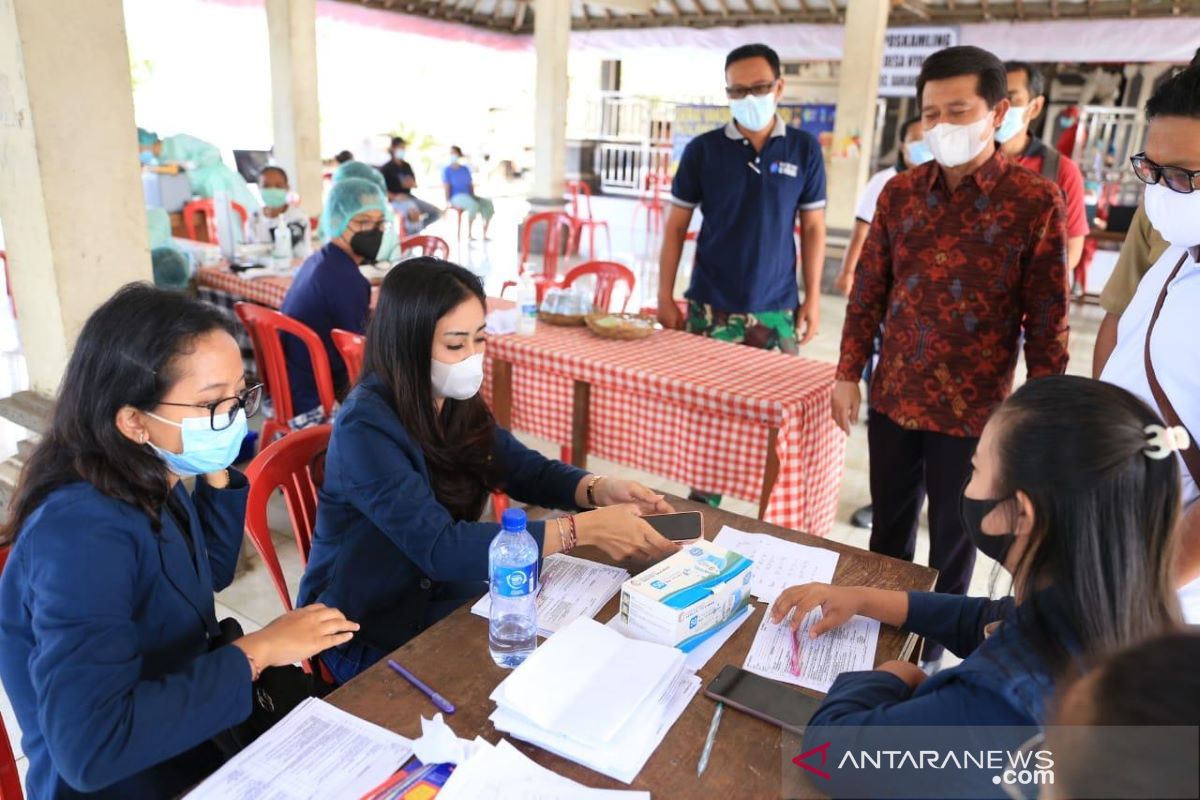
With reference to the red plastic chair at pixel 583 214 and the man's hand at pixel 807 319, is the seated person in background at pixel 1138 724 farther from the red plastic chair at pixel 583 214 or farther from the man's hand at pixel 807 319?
the red plastic chair at pixel 583 214

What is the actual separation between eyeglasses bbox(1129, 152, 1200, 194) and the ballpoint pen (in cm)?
121

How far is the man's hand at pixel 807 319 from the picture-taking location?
126 inches

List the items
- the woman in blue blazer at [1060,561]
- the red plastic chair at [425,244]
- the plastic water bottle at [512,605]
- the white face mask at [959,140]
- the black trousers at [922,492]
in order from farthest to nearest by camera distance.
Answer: the red plastic chair at [425,244] < the black trousers at [922,492] < the white face mask at [959,140] < the plastic water bottle at [512,605] < the woman in blue blazer at [1060,561]

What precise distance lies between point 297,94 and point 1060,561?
7.58m

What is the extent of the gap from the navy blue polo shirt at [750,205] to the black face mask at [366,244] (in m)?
1.23

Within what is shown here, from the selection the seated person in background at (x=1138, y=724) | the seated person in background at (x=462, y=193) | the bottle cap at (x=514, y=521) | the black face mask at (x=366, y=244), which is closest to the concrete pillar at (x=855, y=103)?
the seated person in background at (x=462, y=193)

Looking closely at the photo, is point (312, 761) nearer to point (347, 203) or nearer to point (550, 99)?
point (347, 203)

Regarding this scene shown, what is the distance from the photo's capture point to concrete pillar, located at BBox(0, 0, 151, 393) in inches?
88.6

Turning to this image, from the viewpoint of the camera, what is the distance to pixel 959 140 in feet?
6.30

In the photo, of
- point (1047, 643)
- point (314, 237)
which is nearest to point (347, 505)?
point (1047, 643)

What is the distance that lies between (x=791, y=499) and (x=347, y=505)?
→ 148 centimetres

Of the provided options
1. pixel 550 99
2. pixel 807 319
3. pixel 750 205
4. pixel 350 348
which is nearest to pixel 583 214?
pixel 550 99

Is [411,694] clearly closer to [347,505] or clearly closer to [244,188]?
[347,505]

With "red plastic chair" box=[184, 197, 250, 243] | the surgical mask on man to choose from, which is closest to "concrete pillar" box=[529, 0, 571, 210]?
"red plastic chair" box=[184, 197, 250, 243]
